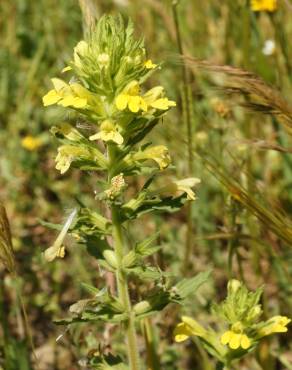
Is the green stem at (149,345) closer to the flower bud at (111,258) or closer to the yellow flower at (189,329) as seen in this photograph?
the yellow flower at (189,329)

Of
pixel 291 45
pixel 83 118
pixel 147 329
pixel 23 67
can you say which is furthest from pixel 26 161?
pixel 83 118

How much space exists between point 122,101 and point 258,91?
1.37 feet

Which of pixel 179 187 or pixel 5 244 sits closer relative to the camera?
pixel 5 244

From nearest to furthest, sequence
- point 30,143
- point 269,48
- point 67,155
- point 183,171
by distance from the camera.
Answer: point 67,155 < point 183,171 < point 269,48 < point 30,143

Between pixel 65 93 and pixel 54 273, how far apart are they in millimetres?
1516

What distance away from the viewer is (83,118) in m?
1.65

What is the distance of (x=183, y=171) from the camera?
316cm

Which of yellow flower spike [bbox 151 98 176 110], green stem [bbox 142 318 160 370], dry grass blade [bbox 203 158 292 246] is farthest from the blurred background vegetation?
yellow flower spike [bbox 151 98 176 110]

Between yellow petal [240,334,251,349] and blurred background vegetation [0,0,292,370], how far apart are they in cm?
24

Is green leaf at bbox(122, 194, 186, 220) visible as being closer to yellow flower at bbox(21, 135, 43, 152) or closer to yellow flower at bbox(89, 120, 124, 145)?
yellow flower at bbox(89, 120, 124, 145)

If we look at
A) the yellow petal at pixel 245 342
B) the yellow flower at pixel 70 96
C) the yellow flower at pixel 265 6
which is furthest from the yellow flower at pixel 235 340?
the yellow flower at pixel 265 6

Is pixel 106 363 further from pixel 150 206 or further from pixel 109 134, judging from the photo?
pixel 109 134

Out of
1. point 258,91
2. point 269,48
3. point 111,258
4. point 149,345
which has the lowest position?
point 149,345

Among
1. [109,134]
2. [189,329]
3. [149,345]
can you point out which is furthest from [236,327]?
[109,134]
